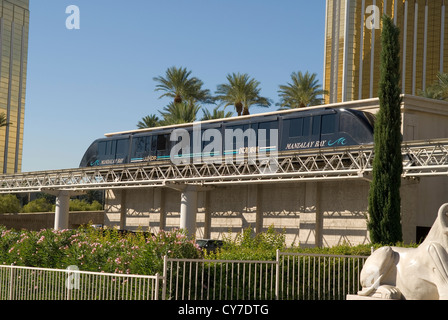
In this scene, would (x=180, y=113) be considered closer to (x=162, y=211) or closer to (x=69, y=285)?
(x=162, y=211)

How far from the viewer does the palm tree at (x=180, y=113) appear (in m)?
54.5

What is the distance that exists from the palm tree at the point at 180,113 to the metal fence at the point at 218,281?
40.1 metres

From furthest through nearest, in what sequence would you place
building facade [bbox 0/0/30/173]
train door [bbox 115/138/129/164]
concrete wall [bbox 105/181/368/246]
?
building facade [bbox 0/0/30/173] → train door [bbox 115/138/129/164] → concrete wall [bbox 105/181/368/246]

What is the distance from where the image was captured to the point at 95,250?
50.5 feet

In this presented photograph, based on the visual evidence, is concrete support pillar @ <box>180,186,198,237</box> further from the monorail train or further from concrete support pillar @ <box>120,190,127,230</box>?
concrete support pillar @ <box>120,190,127,230</box>

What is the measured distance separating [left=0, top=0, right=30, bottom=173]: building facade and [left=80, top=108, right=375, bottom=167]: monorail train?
87.1 metres

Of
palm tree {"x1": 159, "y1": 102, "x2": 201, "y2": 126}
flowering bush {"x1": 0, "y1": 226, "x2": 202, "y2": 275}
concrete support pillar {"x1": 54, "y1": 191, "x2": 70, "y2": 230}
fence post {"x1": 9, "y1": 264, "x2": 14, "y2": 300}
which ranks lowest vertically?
fence post {"x1": 9, "y1": 264, "x2": 14, "y2": 300}

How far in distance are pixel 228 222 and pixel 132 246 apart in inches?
998

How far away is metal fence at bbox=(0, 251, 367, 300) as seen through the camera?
12.4 m

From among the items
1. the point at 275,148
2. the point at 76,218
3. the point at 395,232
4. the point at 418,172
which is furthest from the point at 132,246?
the point at 76,218

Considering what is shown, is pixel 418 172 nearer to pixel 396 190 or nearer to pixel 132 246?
pixel 396 190

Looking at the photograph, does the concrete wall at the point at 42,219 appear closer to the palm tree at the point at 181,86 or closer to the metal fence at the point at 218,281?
the palm tree at the point at 181,86

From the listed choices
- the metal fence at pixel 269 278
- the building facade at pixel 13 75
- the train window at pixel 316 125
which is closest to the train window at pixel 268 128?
the train window at pixel 316 125

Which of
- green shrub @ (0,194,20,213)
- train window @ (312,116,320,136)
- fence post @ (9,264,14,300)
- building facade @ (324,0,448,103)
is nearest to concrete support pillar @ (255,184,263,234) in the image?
train window @ (312,116,320,136)
